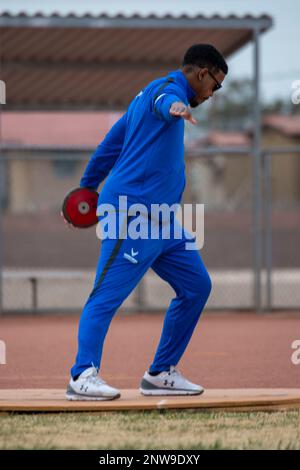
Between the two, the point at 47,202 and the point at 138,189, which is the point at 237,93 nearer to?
the point at 47,202

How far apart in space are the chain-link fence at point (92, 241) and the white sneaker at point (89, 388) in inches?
297

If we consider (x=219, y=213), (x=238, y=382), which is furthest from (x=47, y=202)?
(x=238, y=382)

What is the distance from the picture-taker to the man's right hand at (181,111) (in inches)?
213

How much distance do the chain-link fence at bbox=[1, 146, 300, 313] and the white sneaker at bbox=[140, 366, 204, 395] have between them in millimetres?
7123

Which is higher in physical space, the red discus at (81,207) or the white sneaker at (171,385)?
the red discus at (81,207)

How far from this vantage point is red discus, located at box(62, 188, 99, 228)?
6.64m

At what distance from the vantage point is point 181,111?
547 cm

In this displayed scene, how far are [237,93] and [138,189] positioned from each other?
222 feet

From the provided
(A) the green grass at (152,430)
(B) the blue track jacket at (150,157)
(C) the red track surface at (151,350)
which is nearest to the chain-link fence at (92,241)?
(C) the red track surface at (151,350)

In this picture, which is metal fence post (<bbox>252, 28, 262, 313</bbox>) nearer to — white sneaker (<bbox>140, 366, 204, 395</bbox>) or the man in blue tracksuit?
white sneaker (<bbox>140, 366, 204, 395</bbox>)

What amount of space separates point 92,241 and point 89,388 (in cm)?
1650

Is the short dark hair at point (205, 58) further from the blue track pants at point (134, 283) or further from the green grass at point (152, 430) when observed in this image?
the green grass at point (152, 430)

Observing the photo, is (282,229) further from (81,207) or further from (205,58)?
(205,58)

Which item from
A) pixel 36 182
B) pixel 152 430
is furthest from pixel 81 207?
pixel 36 182
